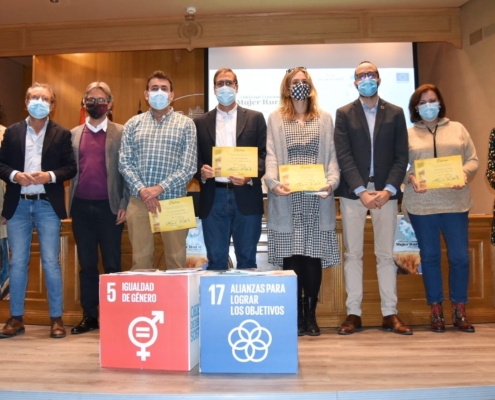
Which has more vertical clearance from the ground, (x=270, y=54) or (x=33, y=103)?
(x=270, y=54)

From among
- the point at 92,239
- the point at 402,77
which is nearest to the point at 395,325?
the point at 92,239

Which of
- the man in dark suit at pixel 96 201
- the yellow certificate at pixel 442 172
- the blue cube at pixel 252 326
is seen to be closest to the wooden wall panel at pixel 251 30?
the man in dark suit at pixel 96 201

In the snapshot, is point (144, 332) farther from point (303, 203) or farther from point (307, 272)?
point (303, 203)

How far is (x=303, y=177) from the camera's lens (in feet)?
9.17

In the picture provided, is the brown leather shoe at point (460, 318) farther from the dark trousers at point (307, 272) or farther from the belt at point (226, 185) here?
the belt at point (226, 185)

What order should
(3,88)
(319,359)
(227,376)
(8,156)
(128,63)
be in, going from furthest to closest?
(3,88) → (128,63) → (8,156) → (319,359) → (227,376)

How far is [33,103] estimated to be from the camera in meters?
3.06

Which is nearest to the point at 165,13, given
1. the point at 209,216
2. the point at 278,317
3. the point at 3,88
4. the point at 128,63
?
the point at 128,63

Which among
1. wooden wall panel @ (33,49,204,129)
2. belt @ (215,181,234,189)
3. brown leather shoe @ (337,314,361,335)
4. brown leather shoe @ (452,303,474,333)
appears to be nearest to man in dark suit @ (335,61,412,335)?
brown leather shoe @ (337,314,361,335)

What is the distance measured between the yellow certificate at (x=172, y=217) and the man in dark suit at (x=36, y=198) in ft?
2.13

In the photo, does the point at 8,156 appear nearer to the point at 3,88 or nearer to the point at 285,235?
the point at 285,235

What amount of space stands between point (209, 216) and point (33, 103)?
1.30m

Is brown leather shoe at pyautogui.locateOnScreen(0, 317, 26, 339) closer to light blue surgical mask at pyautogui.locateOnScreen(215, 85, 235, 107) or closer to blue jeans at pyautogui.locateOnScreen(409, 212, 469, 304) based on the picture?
light blue surgical mask at pyautogui.locateOnScreen(215, 85, 235, 107)

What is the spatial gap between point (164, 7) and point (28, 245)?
358 centimetres
